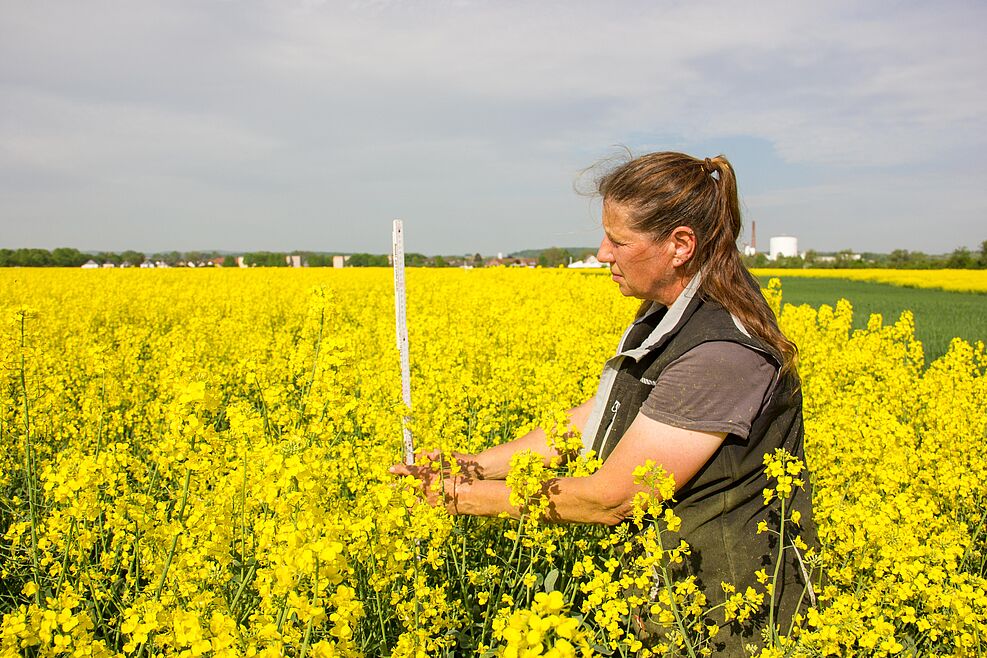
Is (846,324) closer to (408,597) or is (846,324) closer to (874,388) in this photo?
(874,388)

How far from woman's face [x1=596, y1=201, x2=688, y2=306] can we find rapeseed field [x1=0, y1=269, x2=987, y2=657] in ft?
1.87

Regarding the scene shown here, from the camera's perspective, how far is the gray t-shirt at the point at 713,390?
79.3 inches

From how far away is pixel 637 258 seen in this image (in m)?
2.30

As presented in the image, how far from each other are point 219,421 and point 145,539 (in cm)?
266

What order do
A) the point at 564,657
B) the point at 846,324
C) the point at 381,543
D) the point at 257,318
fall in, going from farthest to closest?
1. the point at 257,318
2. the point at 846,324
3. the point at 381,543
4. the point at 564,657

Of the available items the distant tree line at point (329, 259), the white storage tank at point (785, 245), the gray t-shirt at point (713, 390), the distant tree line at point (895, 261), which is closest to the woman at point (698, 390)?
the gray t-shirt at point (713, 390)

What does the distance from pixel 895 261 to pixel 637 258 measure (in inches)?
2433

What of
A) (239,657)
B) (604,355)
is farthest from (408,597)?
(604,355)

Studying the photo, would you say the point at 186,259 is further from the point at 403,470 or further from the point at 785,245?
the point at 785,245

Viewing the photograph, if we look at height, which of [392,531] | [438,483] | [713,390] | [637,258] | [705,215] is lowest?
[392,531]

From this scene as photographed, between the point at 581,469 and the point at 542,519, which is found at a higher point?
the point at 581,469

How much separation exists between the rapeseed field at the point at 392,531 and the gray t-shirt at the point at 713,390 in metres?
0.20

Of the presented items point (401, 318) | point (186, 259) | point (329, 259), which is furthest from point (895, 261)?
point (401, 318)

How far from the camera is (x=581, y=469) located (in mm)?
2273
